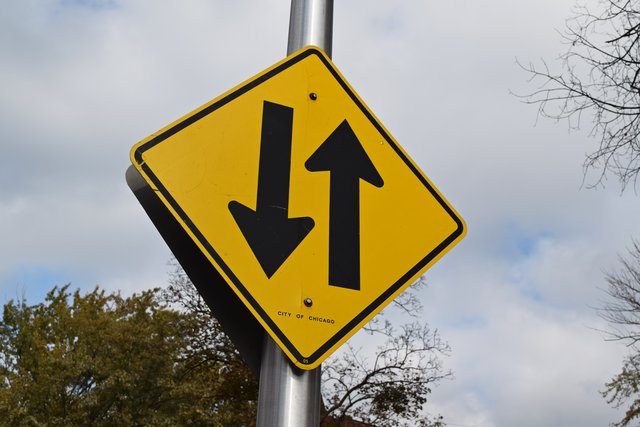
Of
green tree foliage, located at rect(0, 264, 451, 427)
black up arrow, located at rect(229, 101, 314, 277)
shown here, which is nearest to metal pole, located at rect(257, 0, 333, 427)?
black up arrow, located at rect(229, 101, 314, 277)

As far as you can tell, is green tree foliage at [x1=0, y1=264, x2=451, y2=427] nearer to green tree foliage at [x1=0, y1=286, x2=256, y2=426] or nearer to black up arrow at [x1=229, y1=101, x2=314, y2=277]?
green tree foliage at [x1=0, y1=286, x2=256, y2=426]

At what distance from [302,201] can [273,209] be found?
4.2 inches

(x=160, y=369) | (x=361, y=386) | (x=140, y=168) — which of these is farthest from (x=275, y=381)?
(x=160, y=369)

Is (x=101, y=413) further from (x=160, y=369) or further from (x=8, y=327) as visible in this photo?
(x=8, y=327)

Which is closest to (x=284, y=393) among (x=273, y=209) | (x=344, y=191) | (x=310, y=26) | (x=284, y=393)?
(x=284, y=393)

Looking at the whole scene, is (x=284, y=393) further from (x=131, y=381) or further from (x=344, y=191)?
(x=131, y=381)

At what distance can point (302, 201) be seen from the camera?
2.00 metres

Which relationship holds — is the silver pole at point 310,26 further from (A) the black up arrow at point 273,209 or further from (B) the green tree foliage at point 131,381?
(B) the green tree foliage at point 131,381

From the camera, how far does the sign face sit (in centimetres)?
181

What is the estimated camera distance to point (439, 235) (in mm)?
2152

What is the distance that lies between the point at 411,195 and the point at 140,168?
0.93 meters

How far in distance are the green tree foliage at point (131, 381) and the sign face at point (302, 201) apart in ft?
62.1

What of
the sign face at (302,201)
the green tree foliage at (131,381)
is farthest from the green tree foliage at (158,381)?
the sign face at (302,201)

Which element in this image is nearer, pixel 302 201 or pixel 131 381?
pixel 302 201
